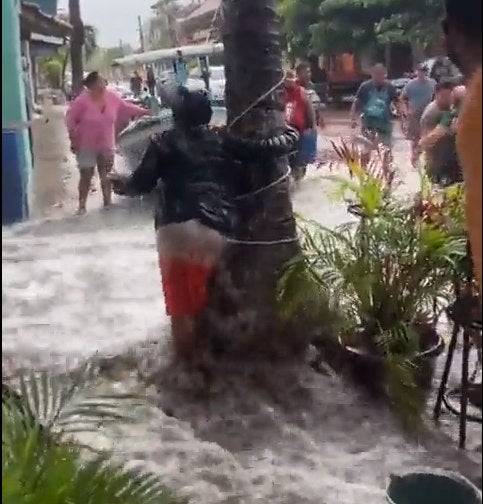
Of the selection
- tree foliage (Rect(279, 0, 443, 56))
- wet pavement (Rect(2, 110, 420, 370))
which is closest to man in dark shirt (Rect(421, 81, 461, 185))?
wet pavement (Rect(2, 110, 420, 370))

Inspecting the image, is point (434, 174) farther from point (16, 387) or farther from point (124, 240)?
point (16, 387)

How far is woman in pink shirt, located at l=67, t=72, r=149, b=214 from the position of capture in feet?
6.91

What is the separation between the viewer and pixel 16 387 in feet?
5.34

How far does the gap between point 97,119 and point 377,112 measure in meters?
0.79

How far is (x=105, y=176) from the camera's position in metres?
2.38

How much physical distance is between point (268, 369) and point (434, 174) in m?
0.81

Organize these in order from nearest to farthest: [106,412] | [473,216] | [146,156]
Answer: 1. [473,216]
2. [106,412]
3. [146,156]

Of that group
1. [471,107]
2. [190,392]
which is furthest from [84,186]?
[471,107]

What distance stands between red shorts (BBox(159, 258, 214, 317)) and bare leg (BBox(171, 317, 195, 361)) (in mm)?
29

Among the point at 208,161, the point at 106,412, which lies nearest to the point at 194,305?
the point at 208,161

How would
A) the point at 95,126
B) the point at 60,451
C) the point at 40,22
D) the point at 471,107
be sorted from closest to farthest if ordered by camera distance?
the point at 471,107 → the point at 60,451 → the point at 40,22 → the point at 95,126

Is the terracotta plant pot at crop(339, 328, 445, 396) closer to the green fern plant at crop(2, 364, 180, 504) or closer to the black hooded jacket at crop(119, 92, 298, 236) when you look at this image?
the black hooded jacket at crop(119, 92, 298, 236)

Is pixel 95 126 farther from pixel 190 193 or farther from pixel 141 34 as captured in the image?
pixel 190 193

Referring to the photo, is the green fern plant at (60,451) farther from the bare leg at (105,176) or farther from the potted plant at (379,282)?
the potted plant at (379,282)
